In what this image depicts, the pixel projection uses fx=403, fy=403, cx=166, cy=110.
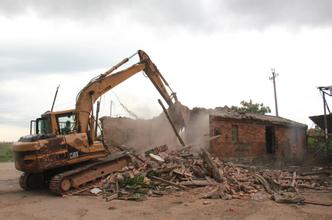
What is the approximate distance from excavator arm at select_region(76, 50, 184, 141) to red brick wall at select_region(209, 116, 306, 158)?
4807mm

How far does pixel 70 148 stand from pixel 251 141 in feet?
49.2

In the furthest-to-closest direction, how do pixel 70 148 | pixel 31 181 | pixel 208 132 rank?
1. pixel 208 132
2. pixel 31 181
3. pixel 70 148

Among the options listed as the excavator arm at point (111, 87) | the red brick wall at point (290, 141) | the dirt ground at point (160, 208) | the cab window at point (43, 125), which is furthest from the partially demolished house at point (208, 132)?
the dirt ground at point (160, 208)

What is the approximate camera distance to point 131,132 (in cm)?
2709

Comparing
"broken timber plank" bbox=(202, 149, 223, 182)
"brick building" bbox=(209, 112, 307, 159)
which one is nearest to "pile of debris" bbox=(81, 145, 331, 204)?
"broken timber plank" bbox=(202, 149, 223, 182)

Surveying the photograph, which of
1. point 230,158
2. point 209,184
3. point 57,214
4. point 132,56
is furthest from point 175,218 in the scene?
point 230,158

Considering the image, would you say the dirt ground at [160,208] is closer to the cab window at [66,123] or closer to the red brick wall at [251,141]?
the cab window at [66,123]

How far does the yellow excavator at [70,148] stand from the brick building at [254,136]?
28.5 ft

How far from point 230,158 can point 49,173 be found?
41.0ft

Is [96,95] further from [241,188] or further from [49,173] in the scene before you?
[241,188]

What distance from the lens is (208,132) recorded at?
2503 cm

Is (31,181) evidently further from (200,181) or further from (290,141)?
(290,141)

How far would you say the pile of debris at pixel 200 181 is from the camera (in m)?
14.0

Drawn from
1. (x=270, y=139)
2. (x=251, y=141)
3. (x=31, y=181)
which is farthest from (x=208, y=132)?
(x=31, y=181)
